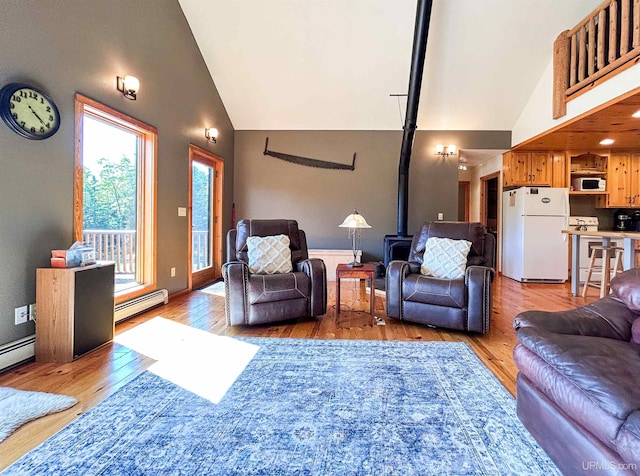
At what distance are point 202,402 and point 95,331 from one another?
1.29 metres

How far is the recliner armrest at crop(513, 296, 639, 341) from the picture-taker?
1.62 m

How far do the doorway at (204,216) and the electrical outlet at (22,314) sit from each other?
237 centimetres

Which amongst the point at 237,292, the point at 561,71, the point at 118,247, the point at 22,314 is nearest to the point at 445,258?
the point at 237,292

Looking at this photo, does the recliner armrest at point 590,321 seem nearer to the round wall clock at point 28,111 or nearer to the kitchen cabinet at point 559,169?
the round wall clock at point 28,111

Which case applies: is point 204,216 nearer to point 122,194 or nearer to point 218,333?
point 122,194

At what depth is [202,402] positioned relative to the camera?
1.85m

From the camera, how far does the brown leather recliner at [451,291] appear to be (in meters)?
2.97

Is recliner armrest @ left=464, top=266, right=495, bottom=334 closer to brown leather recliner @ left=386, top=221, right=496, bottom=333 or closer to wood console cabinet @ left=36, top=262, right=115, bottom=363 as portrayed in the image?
brown leather recliner @ left=386, top=221, right=496, bottom=333

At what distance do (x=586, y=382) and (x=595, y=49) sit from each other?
4.50 metres

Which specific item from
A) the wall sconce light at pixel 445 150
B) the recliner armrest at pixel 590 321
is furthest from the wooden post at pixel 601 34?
the recliner armrest at pixel 590 321

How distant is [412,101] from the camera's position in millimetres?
4820

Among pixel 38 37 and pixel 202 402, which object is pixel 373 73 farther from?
pixel 202 402

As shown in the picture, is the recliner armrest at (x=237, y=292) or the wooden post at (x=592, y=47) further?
the wooden post at (x=592, y=47)

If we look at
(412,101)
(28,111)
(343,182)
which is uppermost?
(412,101)
